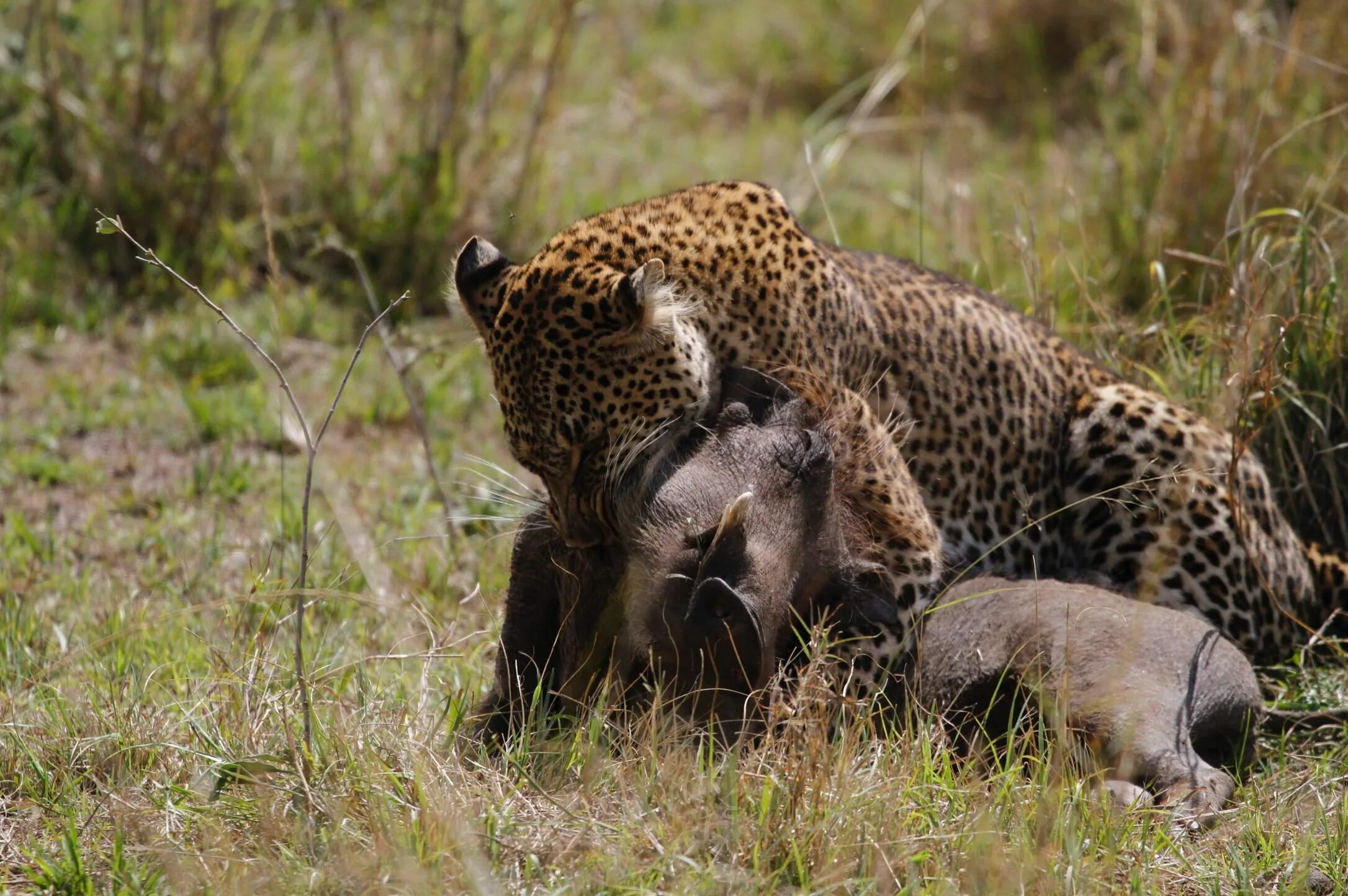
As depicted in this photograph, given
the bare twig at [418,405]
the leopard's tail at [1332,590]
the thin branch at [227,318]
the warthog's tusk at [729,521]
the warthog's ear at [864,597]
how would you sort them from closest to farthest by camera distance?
the thin branch at [227,318] < the warthog's tusk at [729,521] < the warthog's ear at [864,597] < the leopard's tail at [1332,590] < the bare twig at [418,405]

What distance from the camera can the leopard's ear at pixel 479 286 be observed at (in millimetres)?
5637

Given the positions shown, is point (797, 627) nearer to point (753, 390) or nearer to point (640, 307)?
point (753, 390)

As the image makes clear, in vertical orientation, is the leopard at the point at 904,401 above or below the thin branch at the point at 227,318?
below

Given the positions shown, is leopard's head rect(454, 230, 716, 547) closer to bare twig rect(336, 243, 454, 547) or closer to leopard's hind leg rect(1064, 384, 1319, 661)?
bare twig rect(336, 243, 454, 547)

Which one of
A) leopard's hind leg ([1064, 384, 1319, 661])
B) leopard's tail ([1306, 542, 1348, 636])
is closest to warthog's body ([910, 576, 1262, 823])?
leopard's hind leg ([1064, 384, 1319, 661])

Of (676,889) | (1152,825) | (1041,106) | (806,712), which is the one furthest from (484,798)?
(1041,106)

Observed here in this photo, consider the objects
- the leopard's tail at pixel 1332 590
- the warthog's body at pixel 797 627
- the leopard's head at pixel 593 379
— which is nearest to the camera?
the warthog's body at pixel 797 627

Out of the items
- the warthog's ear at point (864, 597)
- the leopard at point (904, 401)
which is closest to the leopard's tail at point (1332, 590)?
the leopard at point (904, 401)

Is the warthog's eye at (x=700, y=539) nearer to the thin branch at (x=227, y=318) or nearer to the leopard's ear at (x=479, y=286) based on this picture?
the thin branch at (x=227, y=318)

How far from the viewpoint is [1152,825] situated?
4609 mm

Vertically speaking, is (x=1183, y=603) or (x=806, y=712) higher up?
(x=806, y=712)

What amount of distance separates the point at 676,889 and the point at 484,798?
2.04ft

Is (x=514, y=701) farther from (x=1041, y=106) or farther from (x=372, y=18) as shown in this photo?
(x=1041, y=106)

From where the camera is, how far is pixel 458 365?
852cm
